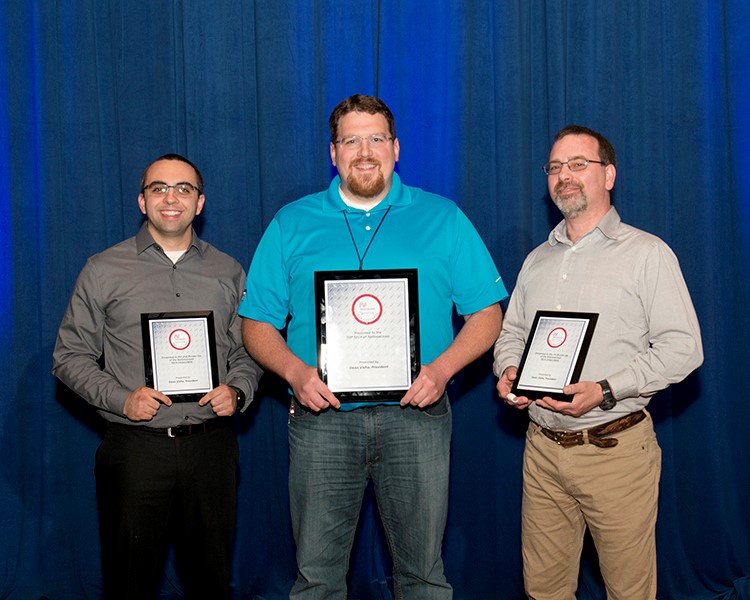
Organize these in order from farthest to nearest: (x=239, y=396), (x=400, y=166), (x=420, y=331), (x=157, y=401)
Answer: (x=400, y=166) < (x=239, y=396) < (x=157, y=401) < (x=420, y=331)

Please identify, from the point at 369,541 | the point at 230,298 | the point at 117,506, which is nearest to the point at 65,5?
the point at 230,298

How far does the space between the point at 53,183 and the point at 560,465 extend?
240 centimetres

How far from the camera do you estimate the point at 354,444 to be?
90.4 inches

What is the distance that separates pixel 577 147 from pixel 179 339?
56.7 inches

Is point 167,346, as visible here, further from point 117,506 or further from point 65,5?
point 65,5

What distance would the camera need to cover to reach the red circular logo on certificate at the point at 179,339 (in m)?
2.47

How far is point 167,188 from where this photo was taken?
259 cm

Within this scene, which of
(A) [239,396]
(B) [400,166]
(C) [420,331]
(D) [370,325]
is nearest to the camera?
(D) [370,325]

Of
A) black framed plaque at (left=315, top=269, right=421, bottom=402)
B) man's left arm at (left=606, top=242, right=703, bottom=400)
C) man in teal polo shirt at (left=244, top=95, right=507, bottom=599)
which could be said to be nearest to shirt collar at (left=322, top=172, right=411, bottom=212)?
man in teal polo shirt at (left=244, top=95, right=507, bottom=599)

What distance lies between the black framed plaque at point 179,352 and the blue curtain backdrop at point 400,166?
0.92 metres

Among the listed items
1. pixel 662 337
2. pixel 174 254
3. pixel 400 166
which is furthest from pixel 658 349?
pixel 174 254

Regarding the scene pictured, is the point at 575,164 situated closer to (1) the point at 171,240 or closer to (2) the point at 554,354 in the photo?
(2) the point at 554,354

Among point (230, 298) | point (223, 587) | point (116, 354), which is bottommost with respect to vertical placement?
point (223, 587)

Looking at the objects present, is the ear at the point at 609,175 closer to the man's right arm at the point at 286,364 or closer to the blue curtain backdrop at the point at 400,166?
the blue curtain backdrop at the point at 400,166
